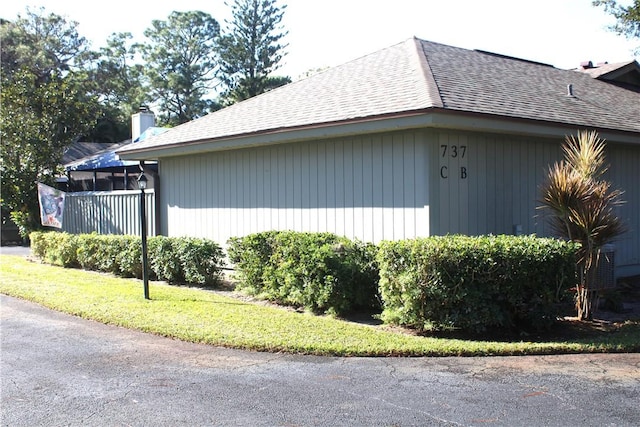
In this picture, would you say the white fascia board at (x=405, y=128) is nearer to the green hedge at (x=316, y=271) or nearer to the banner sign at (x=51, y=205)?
the green hedge at (x=316, y=271)

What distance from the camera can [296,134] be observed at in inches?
415

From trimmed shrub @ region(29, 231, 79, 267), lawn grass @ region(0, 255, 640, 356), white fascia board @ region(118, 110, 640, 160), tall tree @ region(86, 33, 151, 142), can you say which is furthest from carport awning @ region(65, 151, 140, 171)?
tall tree @ region(86, 33, 151, 142)

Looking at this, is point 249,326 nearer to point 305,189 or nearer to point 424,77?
point 305,189

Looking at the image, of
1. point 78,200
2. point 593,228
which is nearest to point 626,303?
point 593,228

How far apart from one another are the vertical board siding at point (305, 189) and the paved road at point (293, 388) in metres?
3.48

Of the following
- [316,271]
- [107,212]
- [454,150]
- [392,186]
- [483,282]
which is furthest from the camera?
[107,212]

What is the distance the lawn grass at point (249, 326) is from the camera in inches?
269

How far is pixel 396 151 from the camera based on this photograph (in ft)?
31.4

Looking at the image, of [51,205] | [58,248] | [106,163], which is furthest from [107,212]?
[106,163]

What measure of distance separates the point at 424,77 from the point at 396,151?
6.04ft

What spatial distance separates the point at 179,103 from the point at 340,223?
1850 inches

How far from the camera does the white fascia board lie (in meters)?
8.72

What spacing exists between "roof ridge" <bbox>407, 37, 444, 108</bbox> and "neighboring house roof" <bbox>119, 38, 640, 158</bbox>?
18 millimetres

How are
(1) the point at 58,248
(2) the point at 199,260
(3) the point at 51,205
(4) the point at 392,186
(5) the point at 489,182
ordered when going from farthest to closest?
1. (3) the point at 51,205
2. (1) the point at 58,248
3. (2) the point at 199,260
4. (5) the point at 489,182
5. (4) the point at 392,186
